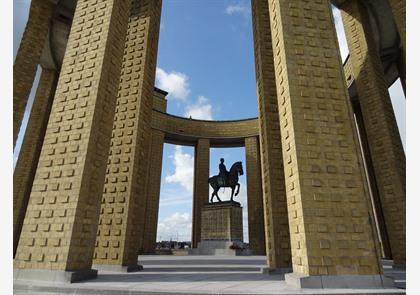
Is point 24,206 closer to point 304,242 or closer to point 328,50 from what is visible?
point 304,242

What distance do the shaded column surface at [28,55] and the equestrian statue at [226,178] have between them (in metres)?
11.5

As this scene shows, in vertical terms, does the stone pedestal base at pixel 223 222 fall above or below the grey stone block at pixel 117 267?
above

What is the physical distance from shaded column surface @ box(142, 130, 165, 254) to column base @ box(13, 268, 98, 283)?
11.8 metres

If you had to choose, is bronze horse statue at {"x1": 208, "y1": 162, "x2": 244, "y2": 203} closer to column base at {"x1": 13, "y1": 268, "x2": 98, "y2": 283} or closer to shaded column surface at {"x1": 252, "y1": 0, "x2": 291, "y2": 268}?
shaded column surface at {"x1": 252, "y1": 0, "x2": 291, "y2": 268}

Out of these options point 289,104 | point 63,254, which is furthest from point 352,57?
point 63,254

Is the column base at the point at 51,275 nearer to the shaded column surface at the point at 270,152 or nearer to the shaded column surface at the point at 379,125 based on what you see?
the shaded column surface at the point at 270,152

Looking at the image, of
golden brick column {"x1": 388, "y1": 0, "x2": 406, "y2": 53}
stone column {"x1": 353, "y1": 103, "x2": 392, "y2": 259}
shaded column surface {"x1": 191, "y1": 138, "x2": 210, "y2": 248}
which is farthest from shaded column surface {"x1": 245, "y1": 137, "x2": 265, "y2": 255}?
golden brick column {"x1": 388, "y1": 0, "x2": 406, "y2": 53}

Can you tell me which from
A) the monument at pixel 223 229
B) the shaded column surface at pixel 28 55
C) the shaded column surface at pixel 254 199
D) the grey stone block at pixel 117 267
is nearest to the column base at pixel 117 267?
the grey stone block at pixel 117 267

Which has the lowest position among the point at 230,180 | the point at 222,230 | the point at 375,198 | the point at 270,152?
the point at 222,230

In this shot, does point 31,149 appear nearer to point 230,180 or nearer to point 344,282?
point 230,180

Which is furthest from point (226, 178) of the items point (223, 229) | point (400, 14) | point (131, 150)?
point (400, 14)

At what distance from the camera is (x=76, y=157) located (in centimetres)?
513

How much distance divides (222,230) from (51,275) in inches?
464

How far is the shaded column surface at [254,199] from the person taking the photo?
17375 millimetres
